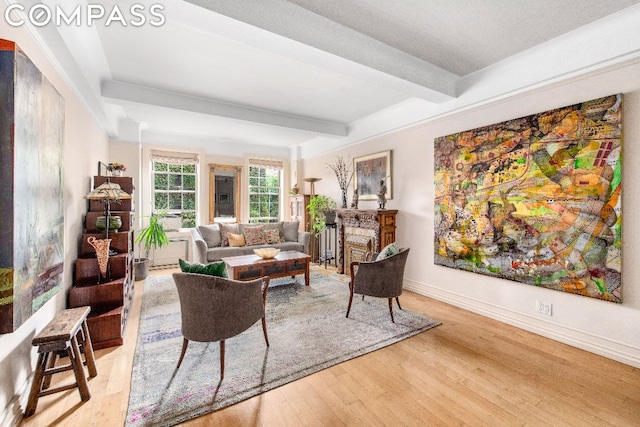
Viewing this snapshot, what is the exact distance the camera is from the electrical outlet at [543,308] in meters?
2.85

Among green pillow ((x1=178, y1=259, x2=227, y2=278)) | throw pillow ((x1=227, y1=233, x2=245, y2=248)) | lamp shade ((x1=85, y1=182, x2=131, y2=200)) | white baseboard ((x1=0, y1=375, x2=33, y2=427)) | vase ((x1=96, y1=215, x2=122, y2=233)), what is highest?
lamp shade ((x1=85, y1=182, x2=131, y2=200))

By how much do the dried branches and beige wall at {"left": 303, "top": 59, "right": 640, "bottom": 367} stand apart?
66 cm

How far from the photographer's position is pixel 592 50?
8.23 feet

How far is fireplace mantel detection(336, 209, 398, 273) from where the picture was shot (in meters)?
4.39

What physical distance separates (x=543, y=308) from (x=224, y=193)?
6078 mm

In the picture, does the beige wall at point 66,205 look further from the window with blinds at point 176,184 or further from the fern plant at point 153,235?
the window with blinds at point 176,184

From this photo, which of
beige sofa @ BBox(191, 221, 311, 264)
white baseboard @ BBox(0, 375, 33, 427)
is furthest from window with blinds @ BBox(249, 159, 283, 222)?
white baseboard @ BBox(0, 375, 33, 427)

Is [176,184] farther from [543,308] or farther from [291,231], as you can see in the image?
[543,308]

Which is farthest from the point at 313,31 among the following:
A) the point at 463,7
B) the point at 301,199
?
the point at 301,199

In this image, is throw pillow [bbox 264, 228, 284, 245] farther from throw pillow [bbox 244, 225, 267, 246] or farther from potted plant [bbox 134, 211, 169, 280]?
potted plant [bbox 134, 211, 169, 280]

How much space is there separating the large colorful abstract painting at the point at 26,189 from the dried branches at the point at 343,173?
4260 millimetres

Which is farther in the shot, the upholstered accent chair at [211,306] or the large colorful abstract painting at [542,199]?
the large colorful abstract painting at [542,199]

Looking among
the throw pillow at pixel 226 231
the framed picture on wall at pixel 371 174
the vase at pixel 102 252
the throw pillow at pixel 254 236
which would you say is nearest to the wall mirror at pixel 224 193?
the throw pillow at pixel 226 231

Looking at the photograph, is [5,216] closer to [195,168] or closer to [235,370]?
[235,370]
